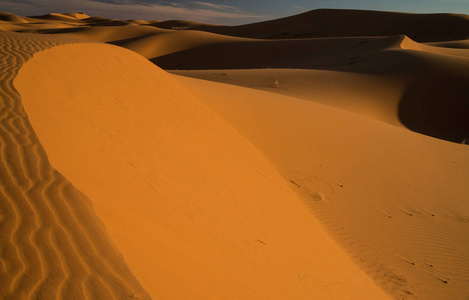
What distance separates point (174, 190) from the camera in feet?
13.6

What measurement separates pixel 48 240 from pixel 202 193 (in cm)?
247

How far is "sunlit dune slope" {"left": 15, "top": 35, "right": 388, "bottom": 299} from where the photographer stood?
286cm

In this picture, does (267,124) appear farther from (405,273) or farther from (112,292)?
(112,292)

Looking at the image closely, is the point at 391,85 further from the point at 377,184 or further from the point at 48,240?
the point at 48,240

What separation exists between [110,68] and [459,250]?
764 centimetres

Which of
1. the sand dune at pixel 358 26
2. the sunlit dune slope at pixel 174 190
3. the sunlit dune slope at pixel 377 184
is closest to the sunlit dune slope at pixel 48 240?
the sunlit dune slope at pixel 174 190

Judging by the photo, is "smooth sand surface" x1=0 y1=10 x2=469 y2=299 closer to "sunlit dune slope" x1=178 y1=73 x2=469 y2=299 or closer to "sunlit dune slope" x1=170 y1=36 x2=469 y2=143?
"sunlit dune slope" x1=178 y1=73 x2=469 y2=299

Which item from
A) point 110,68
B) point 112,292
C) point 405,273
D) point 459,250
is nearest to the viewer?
point 112,292

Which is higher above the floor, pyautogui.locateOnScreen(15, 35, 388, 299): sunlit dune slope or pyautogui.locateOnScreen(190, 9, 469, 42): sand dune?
pyautogui.locateOnScreen(190, 9, 469, 42): sand dune

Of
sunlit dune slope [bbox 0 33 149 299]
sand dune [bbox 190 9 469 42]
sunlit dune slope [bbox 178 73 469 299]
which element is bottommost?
sunlit dune slope [bbox 178 73 469 299]

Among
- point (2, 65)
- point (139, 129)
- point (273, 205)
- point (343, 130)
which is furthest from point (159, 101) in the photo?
point (343, 130)

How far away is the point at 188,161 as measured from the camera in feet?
17.0

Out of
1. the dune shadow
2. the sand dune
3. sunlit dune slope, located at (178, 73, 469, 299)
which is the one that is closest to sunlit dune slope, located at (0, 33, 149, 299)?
sunlit dune slope, located at (178, 73, 469, 299)

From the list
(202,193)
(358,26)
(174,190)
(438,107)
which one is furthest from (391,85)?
(358,26)
